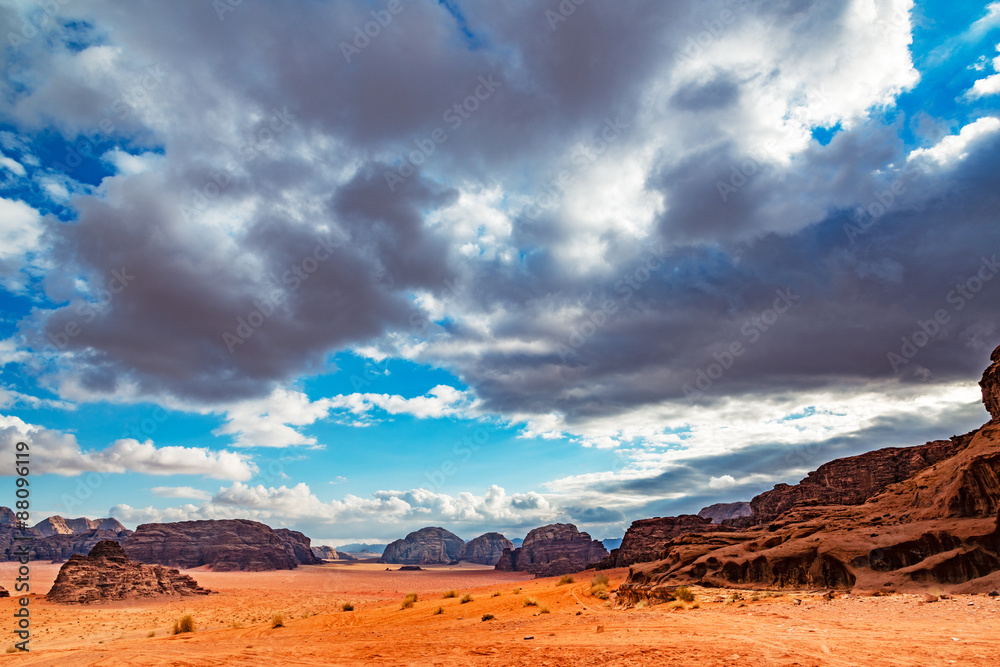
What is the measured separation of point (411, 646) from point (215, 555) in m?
180

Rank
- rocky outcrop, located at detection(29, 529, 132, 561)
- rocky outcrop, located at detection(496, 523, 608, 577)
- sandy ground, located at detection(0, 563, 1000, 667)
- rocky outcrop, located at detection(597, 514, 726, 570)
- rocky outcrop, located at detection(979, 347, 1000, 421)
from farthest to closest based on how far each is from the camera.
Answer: rocky outcrop, located at detection(29, 529, 132, 561) → rocky outcrop, located at detection(496, 523, 608, 577) → rocky outcrop, located at detection(597, 514, 726, 570) → rocky outcrop, located at detection(979, 347, 1000, 421) → sandy ground, located at detection(0, 563, 1000, 667)

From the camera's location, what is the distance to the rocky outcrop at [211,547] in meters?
158

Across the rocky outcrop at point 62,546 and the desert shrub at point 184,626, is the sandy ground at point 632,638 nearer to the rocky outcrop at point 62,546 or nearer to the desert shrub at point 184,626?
the desert shrub at point 184,626

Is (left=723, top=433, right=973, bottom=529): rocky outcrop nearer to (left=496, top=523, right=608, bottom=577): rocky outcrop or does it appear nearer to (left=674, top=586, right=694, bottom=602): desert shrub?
(left=674, top=586, right=694, bottom=602): desert shrub

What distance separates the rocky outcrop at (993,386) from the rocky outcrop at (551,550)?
396 feet

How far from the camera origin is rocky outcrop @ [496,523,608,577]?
486ft

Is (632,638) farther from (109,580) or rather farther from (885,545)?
(109,580)

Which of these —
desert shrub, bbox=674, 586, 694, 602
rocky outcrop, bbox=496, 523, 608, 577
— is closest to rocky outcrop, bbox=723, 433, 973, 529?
desert shrub, bbox=674, 586, 694, 602

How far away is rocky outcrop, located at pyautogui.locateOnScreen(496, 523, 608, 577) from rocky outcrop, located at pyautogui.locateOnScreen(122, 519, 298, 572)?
76.5 meters

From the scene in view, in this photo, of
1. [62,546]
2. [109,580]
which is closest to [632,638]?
[109,580]

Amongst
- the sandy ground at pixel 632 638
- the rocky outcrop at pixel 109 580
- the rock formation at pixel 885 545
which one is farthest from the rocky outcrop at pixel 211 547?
the rock formation at pixel 885 545

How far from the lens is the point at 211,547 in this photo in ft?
538

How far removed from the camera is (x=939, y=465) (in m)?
33.0

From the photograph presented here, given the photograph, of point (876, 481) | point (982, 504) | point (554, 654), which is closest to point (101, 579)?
point (554, 654)
